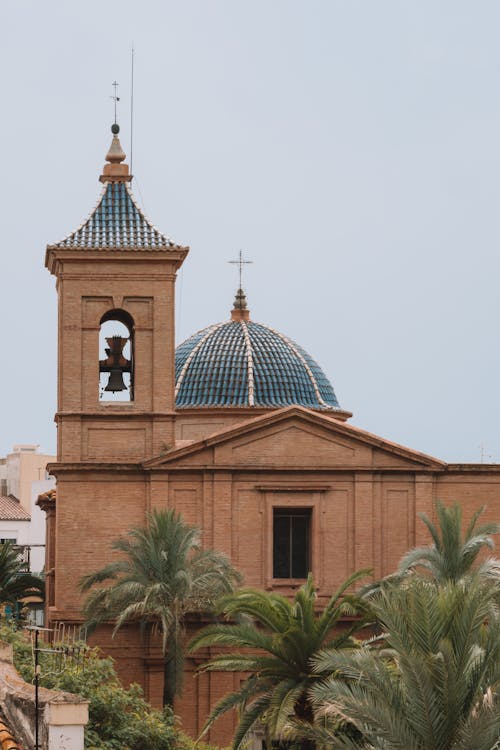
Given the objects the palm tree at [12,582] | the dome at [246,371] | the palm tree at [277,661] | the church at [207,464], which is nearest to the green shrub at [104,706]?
the palm tree at [277,661]

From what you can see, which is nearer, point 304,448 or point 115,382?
point 304,448

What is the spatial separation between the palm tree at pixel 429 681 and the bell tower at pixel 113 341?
78.6ft

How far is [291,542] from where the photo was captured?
50688 millimetres

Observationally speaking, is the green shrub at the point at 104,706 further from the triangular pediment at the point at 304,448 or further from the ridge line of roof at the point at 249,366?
the ridge line of roof at the point at 249,366

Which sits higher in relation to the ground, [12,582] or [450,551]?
[450,551]

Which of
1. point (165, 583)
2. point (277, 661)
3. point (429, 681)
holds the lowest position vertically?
point (277, 661)

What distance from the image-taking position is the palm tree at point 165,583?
45.5 metres

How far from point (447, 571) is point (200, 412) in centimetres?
1754

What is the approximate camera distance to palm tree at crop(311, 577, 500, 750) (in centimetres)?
2542

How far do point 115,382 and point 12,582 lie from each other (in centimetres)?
1722

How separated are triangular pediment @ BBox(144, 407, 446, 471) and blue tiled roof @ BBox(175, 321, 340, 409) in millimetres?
10937

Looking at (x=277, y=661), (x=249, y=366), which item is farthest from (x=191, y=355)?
(x=277, y=661)

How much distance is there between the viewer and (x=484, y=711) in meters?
25.2

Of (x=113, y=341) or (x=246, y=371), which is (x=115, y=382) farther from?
(x=246, y=371)
